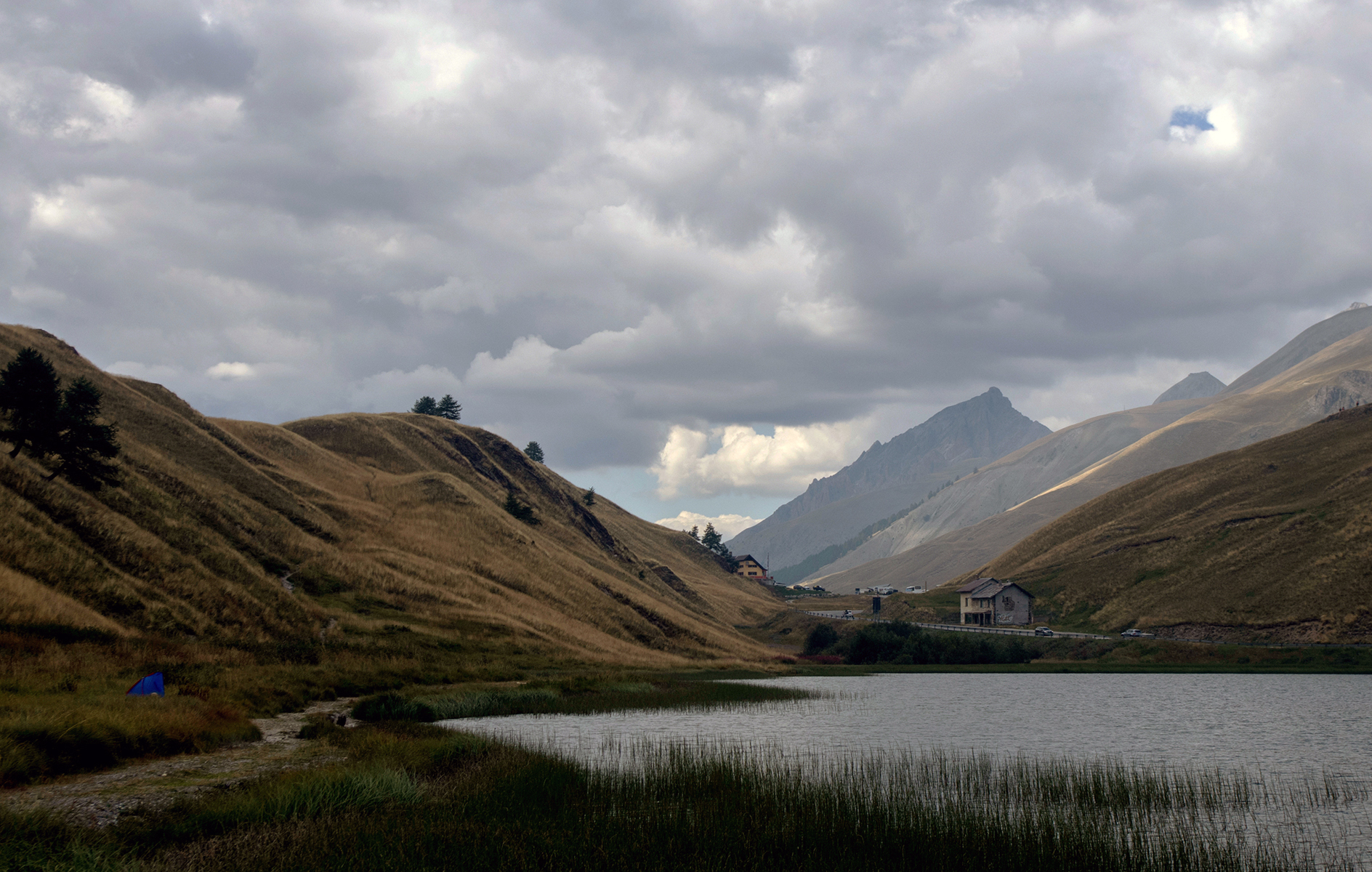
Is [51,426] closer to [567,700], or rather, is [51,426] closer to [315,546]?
[315,546]

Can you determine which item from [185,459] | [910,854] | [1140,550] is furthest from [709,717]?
[1140,550]

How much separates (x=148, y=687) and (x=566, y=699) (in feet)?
84.2

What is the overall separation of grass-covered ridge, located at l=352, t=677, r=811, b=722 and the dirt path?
10.1m

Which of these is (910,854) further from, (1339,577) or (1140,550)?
(1140,550)

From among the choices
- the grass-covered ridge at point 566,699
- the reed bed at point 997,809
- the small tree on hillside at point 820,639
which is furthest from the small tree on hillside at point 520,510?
the reed bed at point 997,809

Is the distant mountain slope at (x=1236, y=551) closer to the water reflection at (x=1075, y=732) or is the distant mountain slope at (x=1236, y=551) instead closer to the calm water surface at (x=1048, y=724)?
the calm water surface at (x=1048, y=724)

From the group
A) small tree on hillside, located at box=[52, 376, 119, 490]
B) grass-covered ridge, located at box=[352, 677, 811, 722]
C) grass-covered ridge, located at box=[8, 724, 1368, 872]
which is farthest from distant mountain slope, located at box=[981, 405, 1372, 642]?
small tree on hillside, located at box=[52, 376, 119, 490]

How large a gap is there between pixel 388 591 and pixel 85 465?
2813 cm

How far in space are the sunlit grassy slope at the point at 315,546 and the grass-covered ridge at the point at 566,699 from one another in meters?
14.2

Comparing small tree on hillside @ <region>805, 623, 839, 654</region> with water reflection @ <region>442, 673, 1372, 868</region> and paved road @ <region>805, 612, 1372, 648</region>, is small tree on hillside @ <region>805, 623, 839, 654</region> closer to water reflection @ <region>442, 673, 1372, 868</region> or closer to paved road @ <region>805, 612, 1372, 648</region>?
paved road @ <region>805, 612, 1372, 648</region>

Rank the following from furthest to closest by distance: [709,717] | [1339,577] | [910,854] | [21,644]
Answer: [1339,577]
[709,717]
[21,644]
[910,854]

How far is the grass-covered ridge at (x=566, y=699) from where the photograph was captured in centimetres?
3819

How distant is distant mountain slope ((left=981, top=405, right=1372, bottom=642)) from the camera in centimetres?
10512

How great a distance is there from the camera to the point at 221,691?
32.6m
